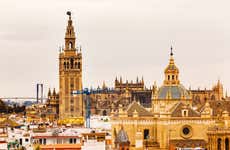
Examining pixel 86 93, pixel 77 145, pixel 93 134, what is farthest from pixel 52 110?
pixel 77 145

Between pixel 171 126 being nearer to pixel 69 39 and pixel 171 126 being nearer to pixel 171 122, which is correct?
pixel 171 122

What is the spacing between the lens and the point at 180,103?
246 ft

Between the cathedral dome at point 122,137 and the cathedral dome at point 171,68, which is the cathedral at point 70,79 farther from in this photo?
the cathedral dome at point 122,137

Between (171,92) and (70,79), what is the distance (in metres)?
75.0

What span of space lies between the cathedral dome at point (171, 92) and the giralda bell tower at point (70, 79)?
2884 inches

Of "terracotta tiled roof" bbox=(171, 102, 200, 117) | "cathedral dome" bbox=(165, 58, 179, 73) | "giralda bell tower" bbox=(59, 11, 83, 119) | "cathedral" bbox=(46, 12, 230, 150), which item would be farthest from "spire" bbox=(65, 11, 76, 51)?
"terracotta tiled roof" bbox=(171, 102, 200, 117)

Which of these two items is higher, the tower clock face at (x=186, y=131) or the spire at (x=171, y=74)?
the spire at (x=171, y=74)

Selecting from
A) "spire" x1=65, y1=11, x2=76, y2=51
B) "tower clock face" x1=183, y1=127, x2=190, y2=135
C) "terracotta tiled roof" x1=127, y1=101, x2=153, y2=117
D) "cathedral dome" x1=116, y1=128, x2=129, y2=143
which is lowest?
"cathedral dome" x1=116, y1=128, x2=129, y2=143

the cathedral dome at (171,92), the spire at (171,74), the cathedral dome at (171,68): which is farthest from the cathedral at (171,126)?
the cathedral dome at (171,68)

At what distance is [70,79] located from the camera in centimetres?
15100

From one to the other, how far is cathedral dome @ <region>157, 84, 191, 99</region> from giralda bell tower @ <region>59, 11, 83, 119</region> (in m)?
73.2

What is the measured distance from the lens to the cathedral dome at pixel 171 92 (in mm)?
76750

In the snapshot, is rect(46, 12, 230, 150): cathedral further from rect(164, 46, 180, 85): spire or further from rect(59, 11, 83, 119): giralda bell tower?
rect(59, 11, 83, 119): giralda bell tower

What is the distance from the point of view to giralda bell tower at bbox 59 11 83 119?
15062 centimetres
